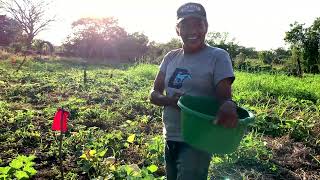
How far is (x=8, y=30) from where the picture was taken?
120ft

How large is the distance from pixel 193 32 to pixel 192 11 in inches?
4.3

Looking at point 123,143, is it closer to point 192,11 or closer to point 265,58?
point 192,11

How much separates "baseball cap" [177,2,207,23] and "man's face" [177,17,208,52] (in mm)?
19

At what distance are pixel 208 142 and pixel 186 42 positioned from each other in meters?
0.57

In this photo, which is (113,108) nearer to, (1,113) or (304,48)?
(1,113)

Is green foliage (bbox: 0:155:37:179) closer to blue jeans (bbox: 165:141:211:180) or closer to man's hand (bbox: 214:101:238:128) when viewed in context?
blue jeans (bbox: 165:141:211:180)

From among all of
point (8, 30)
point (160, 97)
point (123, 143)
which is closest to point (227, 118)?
point (160, 97)

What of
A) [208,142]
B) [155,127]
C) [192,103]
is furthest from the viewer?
[155,127]

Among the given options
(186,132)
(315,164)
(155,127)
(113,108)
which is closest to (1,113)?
(113,108)

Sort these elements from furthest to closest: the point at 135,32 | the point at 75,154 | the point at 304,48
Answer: the point at 135,32
the point at 304,48
the point at 75,154

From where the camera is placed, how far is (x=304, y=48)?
34.2 m

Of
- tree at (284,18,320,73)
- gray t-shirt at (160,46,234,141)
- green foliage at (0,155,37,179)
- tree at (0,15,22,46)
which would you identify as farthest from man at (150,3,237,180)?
tree at (0,15,22,46)

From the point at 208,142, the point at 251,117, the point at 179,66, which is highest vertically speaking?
the point at 179,66

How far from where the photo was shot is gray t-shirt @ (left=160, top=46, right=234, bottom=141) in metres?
2.05
